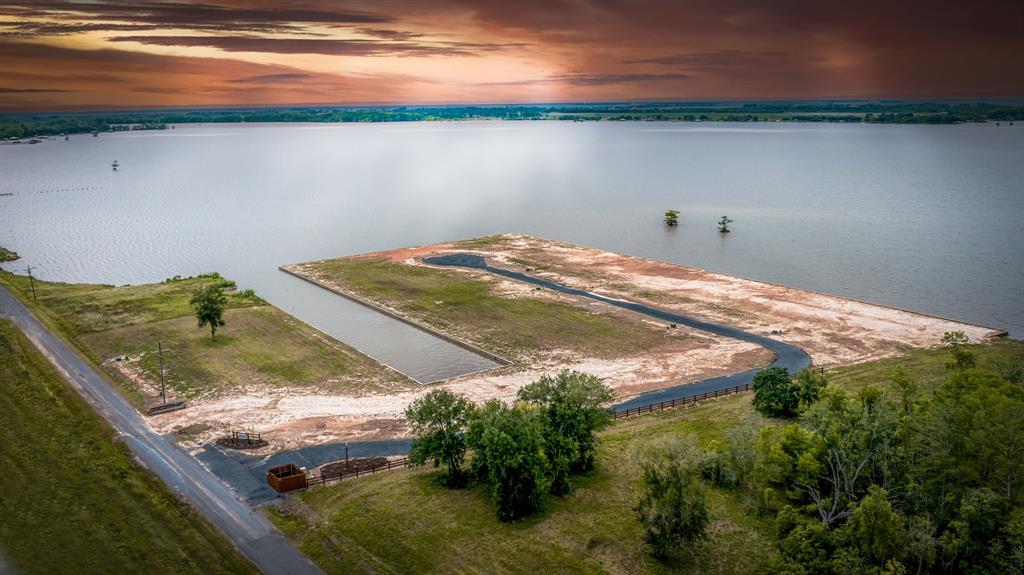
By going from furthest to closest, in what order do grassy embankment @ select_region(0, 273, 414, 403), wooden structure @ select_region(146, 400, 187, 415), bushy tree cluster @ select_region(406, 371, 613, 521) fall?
grassy embankment @ select_region(0, 273, 414, 403) → wooden structure @ select_region(146, 400, 187, 415) → bushy tree cluster @ select_region(406, 371, 613, 521)

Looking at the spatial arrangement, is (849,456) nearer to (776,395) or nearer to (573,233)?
(776,395)

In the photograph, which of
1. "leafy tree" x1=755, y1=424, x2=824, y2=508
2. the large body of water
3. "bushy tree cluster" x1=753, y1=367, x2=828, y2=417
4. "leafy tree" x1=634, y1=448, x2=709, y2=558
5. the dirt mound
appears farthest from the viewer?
the large body of water

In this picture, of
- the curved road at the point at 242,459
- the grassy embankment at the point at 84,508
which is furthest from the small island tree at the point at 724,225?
the grassy embankment at the point at 84,508

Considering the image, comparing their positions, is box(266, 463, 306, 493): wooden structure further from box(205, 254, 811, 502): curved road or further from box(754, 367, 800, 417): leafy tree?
box(754, 367, 800, 417): leafy tree

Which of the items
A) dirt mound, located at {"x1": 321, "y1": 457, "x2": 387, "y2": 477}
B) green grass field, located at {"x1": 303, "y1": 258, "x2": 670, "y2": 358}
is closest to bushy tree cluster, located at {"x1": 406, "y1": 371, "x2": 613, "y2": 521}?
dirt mound, located at {"x1": 321, "y1": 457, "x2": 387, "y2": 477}

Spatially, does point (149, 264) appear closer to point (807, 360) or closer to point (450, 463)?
point (450, 463)

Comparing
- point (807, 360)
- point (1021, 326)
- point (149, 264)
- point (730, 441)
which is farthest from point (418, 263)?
point (1021, 326)
